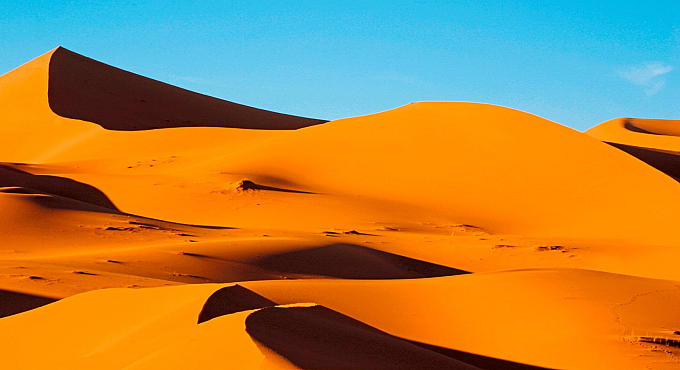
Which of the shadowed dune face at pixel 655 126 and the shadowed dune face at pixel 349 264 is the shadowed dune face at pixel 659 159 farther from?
the shadowed dune face at pixel 655 126

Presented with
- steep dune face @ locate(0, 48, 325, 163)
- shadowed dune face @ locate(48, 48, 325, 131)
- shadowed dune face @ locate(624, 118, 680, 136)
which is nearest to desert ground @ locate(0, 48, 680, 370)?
steep dune face @ locate(0, 48, 325, 163)

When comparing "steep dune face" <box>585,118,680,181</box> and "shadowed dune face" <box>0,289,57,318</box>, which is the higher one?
"steep dune face" <box>585,118,680,181</box>

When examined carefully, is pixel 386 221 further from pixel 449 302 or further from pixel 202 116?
pixel 202 116

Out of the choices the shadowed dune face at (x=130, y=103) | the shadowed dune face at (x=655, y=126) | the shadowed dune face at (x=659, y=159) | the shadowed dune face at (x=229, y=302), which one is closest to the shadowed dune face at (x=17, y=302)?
the shadowed dune face at (x=229, y=302)

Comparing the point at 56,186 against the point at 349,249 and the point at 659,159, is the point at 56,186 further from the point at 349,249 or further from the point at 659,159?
the point at 659,159

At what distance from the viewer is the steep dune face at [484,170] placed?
17297 mm

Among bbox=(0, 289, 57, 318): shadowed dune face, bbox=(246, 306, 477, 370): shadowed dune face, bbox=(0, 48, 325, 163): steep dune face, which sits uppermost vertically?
bbox=(0, 48, 325, 163): steep dune face

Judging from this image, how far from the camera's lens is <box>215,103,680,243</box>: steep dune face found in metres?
17.3

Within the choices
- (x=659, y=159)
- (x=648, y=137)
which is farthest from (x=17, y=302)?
(x=648, y=137)

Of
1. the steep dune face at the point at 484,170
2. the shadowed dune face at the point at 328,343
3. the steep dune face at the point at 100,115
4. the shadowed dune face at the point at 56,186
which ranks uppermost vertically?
the steep dune face at the point at 100,115

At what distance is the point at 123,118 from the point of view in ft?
117

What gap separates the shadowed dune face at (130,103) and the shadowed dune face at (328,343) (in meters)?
29.7

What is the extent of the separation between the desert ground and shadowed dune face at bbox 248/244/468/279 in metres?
0.05

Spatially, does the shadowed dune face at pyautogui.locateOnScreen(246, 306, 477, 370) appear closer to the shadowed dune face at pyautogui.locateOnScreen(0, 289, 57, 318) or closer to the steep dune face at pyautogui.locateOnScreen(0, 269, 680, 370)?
the steep dune face at pyautogui.locateOnScreen(0, 269, 680, 370)
